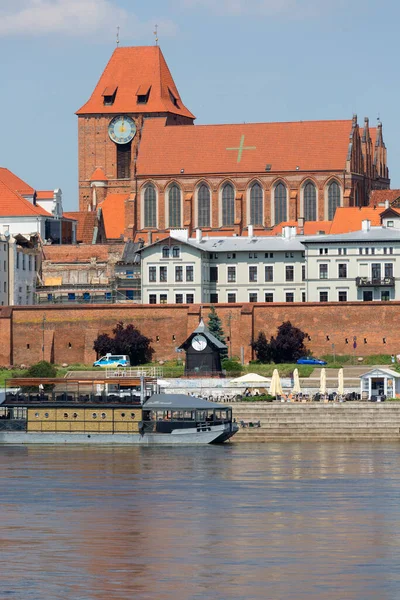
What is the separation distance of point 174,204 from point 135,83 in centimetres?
1637

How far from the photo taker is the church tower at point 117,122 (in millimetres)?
147375

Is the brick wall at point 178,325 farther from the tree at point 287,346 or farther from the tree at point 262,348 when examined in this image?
the tree at point 287,346

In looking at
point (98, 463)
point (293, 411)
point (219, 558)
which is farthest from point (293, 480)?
point (293, 411)

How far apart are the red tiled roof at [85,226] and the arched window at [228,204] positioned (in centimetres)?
1066

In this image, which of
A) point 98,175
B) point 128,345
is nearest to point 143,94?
point 98,175

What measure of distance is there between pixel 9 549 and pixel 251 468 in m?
18.3

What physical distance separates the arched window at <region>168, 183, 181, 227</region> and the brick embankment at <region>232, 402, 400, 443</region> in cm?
6706

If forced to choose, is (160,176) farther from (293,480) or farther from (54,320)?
(293,480)

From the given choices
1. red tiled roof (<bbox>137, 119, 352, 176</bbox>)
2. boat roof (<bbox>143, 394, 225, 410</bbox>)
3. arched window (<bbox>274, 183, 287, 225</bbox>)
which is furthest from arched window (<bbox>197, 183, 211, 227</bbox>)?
boat roof (<bbox>143, 394, 225, 410</bbox>)

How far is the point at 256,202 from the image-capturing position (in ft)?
451

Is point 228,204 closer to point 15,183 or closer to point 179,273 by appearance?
point 15,183

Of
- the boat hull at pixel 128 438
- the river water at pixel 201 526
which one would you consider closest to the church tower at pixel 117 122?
the boat hull at pixel 128 438

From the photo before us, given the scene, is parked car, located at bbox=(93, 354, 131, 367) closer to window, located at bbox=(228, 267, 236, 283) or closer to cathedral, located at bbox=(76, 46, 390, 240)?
window, located at bbox=(228, 267, 236, 283)

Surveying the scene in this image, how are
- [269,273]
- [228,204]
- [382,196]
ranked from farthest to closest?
1. [228,204]
2. [382,196]
3. [269,273]
